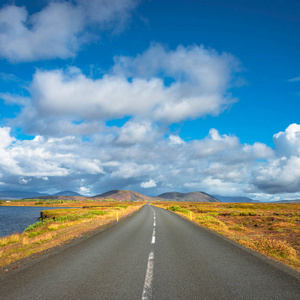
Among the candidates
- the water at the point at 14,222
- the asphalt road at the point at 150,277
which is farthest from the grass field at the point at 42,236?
the water at the point at 14,222

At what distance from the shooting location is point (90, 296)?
5.20 meters

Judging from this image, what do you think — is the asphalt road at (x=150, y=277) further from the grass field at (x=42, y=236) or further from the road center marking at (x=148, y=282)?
the grass field at (x=42, y=236)

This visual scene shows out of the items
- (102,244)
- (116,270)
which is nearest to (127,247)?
(102,244)

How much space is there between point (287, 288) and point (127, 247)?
7.23 metres

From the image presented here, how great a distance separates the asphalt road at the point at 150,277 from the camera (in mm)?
5340

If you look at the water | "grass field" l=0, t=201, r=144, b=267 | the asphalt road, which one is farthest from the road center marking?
the water

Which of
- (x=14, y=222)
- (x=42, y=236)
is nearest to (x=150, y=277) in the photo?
(x=42, y=236)

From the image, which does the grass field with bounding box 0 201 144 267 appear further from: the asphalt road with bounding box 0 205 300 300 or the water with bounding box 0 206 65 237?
the water with bounding box 0 206 65 237

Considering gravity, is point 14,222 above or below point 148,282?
below

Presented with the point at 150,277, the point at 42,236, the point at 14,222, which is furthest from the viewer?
the point at 14,222

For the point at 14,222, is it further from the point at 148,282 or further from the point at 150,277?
the point at 148,282

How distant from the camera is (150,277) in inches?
255

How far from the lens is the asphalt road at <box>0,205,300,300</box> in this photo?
210 inches

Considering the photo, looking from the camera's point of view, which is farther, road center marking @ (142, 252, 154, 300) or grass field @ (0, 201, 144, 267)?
grass field @ (0, 201, 144, 267)
